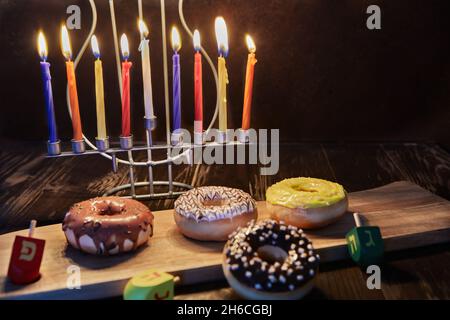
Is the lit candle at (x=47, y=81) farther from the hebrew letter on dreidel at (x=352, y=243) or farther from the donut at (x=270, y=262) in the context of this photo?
the hebrew letter on dreidel at (x=352, y=243)

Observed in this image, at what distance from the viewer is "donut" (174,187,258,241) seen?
5.01 ft

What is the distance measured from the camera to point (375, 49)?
262 centimetres

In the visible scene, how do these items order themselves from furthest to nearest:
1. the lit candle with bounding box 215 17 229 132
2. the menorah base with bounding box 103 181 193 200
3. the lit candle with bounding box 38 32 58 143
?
1. the menorah base with bounding box 103 181 193 200
2. the lit candle with bounding box 215 17 229 132
3. the lit candle with bounding box 38 32 58 143

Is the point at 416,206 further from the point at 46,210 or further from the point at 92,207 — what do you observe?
the point at 46,210

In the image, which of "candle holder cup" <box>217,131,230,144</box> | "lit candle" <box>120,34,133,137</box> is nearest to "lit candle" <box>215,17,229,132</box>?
"candle holder cup" <box>217,131,230,144</box>

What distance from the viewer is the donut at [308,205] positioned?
1.58 metres

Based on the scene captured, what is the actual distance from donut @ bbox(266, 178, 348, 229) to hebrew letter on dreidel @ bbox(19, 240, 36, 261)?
73cm

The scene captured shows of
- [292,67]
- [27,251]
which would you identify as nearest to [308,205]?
[27,251]

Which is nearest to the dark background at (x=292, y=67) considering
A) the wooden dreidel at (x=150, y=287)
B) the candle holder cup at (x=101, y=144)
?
the candle holder cup at (x=101, y=144)

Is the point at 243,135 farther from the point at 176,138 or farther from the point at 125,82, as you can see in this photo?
the point at 125,82

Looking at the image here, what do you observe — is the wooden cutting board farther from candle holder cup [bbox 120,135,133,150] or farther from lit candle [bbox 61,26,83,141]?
lit candle [bbox 61,26,83,141]

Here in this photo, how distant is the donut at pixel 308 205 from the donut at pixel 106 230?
1.33ft

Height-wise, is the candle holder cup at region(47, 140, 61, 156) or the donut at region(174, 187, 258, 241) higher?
the candle holder cup at region(47, 140, 61, 156)
